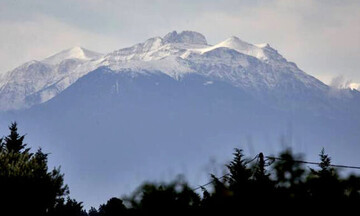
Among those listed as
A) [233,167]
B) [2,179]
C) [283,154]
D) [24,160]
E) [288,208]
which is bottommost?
[288,208]

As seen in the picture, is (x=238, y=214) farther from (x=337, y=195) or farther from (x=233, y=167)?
(x=233, y=167)

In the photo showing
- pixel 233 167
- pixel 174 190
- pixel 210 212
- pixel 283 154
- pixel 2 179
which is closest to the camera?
pixel 283 154

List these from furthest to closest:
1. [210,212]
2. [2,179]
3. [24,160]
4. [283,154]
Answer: [24,160] < [2,179] < [210,212] < [283,154]

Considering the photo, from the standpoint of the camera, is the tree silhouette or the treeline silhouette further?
the tree silhouette

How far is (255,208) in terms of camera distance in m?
13.7

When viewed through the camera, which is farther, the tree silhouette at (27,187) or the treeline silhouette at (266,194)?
the tree silhouette at (27,187)

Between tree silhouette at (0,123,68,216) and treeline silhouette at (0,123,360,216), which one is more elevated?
tree silhouette at (0,123,68,216)

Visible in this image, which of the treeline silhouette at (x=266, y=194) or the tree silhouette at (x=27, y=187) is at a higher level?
the tree silhouette at (x=27, y=187)

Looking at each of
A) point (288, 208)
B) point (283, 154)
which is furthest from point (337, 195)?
point (283, 154)

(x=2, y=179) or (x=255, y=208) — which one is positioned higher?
(x=2, y=179)

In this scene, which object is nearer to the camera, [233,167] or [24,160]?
[233,167]

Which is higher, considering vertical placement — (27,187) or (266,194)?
(27,187)

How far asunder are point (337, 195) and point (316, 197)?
0.51m

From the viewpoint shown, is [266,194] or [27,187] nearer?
[266,194]
